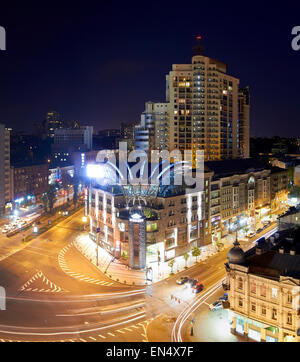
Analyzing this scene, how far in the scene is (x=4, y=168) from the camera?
363 feet

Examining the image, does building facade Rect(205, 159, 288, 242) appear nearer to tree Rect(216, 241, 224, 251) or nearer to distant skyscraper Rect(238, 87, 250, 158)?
tree Rect(216, 241, 224, 251)

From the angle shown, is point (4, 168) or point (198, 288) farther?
point (4, 168)

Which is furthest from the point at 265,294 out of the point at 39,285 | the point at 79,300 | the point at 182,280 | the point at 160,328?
the point at 39,285

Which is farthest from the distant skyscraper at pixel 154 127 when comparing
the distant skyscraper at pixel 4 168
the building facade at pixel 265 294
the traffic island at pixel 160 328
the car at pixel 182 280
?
the building facade at pixel 265 294

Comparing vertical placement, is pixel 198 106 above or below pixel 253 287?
above

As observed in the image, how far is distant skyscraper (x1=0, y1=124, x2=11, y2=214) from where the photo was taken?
4247 inches

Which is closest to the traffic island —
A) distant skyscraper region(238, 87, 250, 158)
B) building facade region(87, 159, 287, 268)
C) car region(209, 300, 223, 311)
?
car region(209, 300, 223, 311)

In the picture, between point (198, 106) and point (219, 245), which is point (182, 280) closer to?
point (219, 245)

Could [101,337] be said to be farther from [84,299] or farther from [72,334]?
[84,299]

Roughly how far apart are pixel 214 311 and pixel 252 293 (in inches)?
324

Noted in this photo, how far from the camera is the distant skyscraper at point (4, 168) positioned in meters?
108

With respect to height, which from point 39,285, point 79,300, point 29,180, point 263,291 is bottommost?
point 79,300

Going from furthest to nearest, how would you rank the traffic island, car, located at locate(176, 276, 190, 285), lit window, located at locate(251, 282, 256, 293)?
car, located at locate(176, 276, 190, 285), lit window, located at locate(251, 282, 256, 293), the traffic island

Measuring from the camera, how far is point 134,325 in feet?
Result: 143
